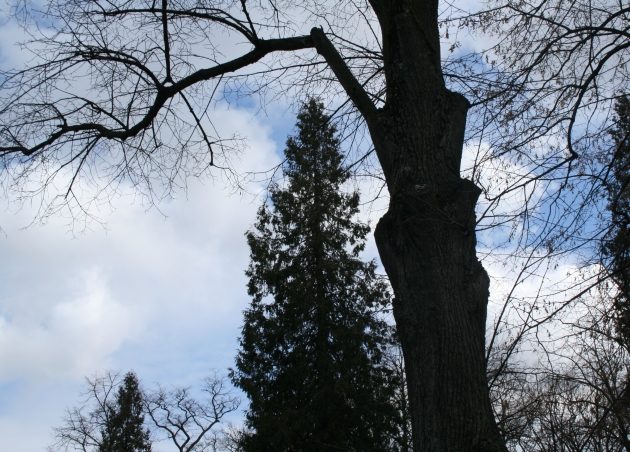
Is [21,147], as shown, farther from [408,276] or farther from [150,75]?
[408,276]

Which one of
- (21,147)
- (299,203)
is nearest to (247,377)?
(299,203)

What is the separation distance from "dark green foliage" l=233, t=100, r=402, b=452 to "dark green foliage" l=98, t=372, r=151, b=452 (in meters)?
22.0

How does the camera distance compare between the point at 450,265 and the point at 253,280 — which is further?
the point at 253,280

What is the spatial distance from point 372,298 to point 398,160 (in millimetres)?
18156

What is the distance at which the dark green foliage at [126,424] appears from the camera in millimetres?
39716

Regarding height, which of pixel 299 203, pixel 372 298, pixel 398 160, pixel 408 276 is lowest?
pixel 408 276

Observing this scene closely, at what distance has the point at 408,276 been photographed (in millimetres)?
3447

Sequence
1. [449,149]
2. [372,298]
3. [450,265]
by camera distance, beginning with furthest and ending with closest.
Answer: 1. [372,298]
2. [449,149]
3. [450,265]

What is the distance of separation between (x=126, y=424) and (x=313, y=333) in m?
26.5

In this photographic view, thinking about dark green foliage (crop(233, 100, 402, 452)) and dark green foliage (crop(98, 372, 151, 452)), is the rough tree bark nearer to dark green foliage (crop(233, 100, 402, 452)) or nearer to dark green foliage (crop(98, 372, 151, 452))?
dark green foliage (crop(233, 100, 402, 452))

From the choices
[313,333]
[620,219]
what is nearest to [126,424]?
[313,333]

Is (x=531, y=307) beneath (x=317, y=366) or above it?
beneath

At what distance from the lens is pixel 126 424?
42.2 metres

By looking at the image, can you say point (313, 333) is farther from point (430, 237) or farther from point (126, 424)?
point (126, 424)
